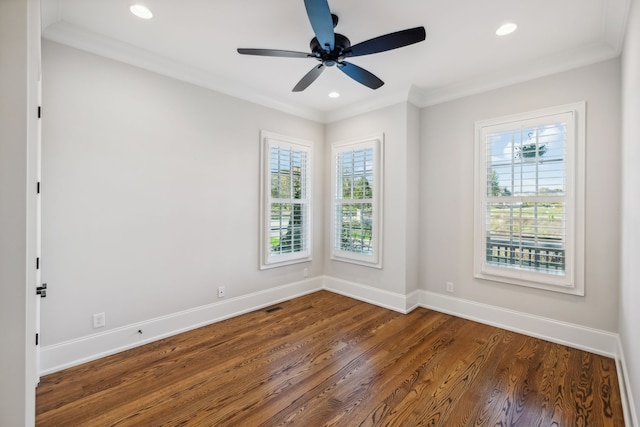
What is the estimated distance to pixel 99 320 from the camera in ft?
8.49

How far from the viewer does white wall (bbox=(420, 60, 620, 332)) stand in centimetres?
263

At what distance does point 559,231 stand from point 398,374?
212 cm

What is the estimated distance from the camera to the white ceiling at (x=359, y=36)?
85.4 inches

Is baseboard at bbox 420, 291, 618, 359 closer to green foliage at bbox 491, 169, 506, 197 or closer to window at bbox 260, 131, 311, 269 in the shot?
green foliage at bbox 491, 169, 506, 197

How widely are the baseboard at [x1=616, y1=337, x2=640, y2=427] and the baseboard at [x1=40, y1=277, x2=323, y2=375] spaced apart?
3307mm

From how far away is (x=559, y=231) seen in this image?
2.88 m

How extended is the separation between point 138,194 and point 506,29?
3536 mm

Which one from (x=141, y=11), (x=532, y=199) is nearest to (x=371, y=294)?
(x=532, y=199)

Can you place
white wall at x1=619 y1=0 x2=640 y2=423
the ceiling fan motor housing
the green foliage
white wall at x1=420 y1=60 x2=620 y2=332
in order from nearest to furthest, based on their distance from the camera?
white wall at x1=619 y1=0 x2=640 y2=423
the ceiling fan motor housing
white wall at x1=420 y1=60 x2=620 y2=332
the green foliage

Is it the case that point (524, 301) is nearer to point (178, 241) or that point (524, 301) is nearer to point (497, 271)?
point (497, 271)

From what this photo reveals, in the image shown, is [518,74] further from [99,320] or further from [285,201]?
[99,320]

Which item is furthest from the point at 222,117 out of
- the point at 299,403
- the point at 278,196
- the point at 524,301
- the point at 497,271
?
the point at 524,301

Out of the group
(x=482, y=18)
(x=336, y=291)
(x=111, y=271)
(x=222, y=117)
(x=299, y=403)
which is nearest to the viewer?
(x=299, y=403)
